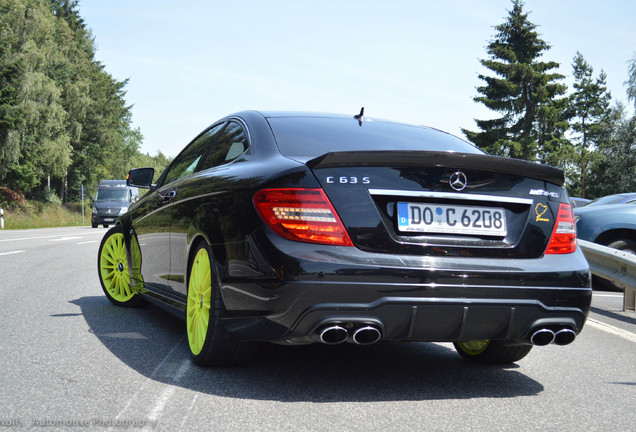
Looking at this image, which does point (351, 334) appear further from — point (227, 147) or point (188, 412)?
point (227, 147)

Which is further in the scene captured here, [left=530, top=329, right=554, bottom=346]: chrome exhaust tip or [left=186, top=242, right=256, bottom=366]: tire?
[left=186, top=242, right=256, bottom=366]: tire

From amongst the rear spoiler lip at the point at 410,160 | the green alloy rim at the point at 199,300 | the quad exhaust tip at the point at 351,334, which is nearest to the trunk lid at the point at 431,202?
the rear spoiler lip at the point at 410,160

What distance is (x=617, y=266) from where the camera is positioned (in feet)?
27.9

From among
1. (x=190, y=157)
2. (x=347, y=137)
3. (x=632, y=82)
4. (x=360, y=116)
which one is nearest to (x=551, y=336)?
(x=347, y=137)

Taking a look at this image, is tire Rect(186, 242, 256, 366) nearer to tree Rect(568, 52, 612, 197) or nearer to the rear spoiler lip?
the rear spoiler lip

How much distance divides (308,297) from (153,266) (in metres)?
2.42

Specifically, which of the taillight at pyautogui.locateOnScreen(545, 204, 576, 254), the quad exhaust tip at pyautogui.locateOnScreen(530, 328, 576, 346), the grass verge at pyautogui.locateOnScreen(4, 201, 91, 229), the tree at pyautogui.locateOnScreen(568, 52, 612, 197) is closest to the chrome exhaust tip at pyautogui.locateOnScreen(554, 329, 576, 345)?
the quad exhaust tip at pyautogui.locateOnScreen(530, 328, 576, 346)

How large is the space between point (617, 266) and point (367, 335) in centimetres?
595

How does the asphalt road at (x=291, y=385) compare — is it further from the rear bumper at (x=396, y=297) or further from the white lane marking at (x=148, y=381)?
the rear bumper at (x=396, y=297)

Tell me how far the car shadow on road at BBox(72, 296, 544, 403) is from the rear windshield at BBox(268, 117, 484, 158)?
1259 mm

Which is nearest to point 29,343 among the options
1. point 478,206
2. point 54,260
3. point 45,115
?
point 478,206

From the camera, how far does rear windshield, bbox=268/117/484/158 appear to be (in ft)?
13.5

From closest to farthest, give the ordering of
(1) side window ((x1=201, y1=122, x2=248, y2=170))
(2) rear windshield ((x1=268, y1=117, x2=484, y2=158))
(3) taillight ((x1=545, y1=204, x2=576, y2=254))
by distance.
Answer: (3) taillight ((x1=545, y1=204, x2=576, y2=254))
(2) rear windshield ((x1=268, y1=117, x2=484, y2=158))
(1) side window ((x1=201, y1=122, x2=248, y2=170))

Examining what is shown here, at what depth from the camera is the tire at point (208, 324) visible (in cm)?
398
